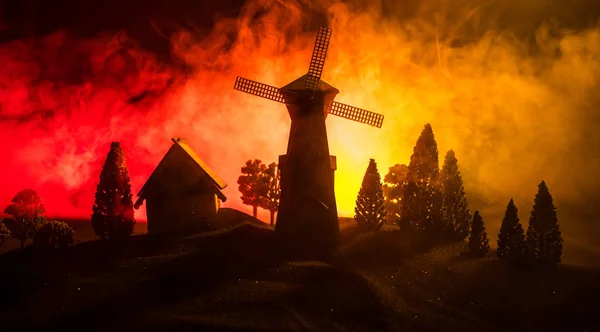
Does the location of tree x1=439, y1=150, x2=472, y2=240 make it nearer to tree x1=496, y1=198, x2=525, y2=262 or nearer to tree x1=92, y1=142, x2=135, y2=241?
tree x1=496, y1=198, x2=525, y2=262

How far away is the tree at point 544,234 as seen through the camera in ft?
109

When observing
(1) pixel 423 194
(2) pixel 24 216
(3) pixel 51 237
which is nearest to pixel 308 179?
(1) pixel 423 194

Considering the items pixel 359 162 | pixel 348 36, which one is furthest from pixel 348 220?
pixel 348 36

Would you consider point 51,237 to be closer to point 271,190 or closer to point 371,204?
point 271,190

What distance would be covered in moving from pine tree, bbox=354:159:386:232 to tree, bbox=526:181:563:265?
957 cm

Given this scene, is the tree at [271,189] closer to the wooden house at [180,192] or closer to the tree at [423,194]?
the wooden house at [180,192]

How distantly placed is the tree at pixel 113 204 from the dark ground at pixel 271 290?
5.21 ft

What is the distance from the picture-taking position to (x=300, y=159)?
33.1 metres

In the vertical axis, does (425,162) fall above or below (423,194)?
above

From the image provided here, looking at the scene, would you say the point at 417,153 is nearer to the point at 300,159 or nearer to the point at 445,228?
the point at 445,228

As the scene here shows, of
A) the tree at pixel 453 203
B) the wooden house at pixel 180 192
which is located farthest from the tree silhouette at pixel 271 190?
the tree at pixel 453 203

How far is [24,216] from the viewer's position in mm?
38062

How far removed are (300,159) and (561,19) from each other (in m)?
27.9

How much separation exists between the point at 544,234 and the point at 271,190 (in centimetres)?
1887
